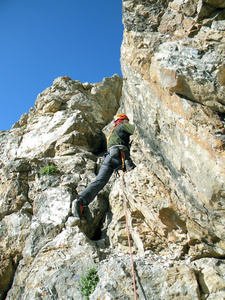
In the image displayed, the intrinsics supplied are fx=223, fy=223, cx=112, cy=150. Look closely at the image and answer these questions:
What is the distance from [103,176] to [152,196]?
205 centimetres

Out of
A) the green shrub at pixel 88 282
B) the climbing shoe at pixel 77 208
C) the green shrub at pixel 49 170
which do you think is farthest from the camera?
the green shrub at pixel 49 170

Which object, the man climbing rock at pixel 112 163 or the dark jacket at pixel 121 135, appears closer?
the man climbing rock at pixel 112 163

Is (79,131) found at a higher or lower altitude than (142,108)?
higher

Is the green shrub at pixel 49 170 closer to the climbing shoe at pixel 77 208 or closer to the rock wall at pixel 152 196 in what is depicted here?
the rock wall at pixel 152 196

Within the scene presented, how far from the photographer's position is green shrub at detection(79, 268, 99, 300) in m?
4.68

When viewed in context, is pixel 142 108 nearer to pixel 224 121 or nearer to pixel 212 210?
pixel 224 121

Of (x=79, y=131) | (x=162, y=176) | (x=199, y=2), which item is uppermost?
(x=79, y=131)

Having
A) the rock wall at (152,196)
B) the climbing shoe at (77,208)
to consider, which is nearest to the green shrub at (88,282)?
the rock wall at (152,196)

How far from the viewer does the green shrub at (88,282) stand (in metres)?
4.68

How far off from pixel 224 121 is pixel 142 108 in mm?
2173

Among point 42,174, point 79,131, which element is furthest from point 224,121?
point 79,131

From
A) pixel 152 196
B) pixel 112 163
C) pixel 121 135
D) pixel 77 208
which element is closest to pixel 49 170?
pixel 77 208

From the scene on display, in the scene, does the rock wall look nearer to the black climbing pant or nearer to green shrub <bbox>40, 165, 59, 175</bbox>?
green shrub <bbox>40, 165, 59, 175</bbox>

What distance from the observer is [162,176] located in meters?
5.50
